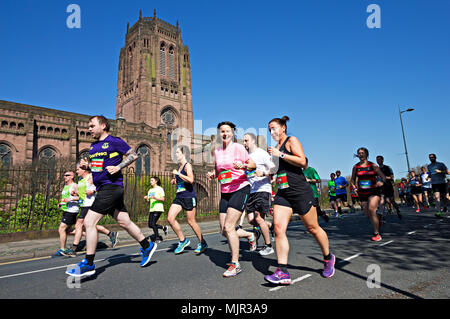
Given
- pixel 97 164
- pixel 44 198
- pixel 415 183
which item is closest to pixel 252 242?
pixel 97 164

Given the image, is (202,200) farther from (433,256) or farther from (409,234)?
(433,256)

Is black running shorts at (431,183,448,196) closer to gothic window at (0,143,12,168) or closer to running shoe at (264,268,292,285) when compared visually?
running shoe at (264,268,292,285)

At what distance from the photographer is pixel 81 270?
137 inches

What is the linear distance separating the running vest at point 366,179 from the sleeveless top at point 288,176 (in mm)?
3362

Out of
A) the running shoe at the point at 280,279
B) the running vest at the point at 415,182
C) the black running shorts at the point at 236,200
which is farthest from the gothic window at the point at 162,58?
the running shoe at the point at 280,279

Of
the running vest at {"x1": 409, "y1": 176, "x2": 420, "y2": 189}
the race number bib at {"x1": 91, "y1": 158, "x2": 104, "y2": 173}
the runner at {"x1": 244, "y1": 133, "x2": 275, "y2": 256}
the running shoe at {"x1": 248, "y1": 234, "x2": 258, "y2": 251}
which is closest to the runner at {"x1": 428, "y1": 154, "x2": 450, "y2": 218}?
the running vest at {"x1": 409, "y1": 176, "x2": 420, "y2": 189}

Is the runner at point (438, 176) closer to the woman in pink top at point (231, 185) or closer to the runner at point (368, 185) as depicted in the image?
the runner at point (368, 185)

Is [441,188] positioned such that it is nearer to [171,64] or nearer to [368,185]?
[368,185]

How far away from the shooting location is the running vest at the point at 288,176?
132 inches

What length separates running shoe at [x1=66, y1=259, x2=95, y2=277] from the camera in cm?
339

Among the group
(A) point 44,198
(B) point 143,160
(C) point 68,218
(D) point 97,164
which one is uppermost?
(B) point 143,160

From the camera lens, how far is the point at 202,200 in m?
16.4

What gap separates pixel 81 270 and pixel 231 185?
2257 mm
